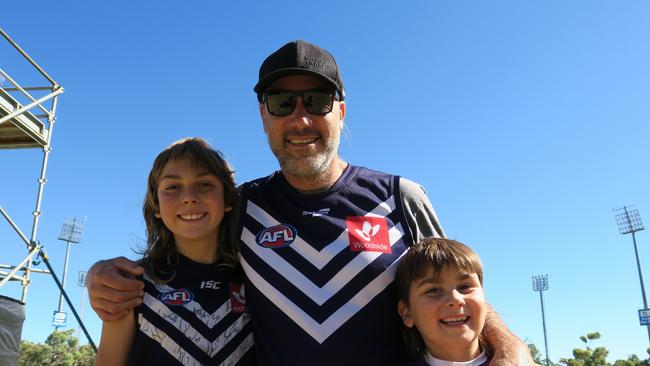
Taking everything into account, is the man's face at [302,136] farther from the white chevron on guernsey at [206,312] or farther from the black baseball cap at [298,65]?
the white chevron on guernsey at [206,312]

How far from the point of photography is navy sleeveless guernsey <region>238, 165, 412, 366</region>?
8.20 ft

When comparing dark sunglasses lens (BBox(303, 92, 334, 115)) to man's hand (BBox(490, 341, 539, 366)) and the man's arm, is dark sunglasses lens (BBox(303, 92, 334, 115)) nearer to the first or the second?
the man's arm

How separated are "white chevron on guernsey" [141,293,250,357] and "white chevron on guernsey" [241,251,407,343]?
0.28 m

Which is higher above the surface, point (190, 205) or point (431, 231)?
point (190, 205)

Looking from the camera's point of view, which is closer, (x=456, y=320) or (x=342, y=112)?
(x=456, y=320)

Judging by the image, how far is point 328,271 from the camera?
2645 mm

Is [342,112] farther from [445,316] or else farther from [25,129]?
[25,129]

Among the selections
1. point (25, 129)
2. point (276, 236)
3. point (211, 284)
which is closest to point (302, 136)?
point (276, 236)

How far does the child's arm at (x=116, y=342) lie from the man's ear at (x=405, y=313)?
4.84ft

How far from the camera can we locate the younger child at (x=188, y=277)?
8.66 ft

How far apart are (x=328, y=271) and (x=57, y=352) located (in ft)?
85.9

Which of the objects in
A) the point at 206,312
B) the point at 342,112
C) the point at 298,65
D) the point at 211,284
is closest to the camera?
the point at 206,312

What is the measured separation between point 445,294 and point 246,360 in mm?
1167

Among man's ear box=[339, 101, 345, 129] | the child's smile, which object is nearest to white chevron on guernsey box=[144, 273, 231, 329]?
the child's smile
